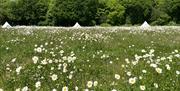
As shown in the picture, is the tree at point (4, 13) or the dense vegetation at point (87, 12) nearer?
the dense vegetation at point (87, 12)

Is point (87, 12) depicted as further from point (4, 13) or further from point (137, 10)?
point (4, 13)

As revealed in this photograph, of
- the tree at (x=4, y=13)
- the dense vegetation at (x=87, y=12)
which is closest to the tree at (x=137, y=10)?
the dense vegetation at (x=87, y=12)

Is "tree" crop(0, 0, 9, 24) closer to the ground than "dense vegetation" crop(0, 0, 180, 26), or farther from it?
closer to the ground

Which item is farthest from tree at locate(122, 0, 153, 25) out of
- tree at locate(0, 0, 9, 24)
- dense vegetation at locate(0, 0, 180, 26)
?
tree at locate(0, 0, 9, 24)

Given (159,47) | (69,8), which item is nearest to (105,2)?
(69,8)

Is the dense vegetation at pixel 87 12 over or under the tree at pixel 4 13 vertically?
over

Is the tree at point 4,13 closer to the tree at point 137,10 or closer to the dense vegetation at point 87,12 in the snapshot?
the dense vegetation at point 87,12

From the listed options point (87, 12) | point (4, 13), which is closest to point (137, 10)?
point (87, 12)

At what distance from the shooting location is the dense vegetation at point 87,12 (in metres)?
90.6

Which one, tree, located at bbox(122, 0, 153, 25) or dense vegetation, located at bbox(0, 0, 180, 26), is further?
tree, located at bbox(122, 0, 153, 25)

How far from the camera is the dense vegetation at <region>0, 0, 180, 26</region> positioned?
297 feet

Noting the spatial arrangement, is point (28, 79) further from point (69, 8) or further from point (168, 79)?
point (69, 8)

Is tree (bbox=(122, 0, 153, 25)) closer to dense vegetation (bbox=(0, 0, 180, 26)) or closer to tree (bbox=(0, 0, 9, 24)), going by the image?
dense vegetation (bbox=(0, 0, 180, 26))

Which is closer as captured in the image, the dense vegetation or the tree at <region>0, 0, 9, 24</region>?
the dense vegetation
